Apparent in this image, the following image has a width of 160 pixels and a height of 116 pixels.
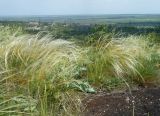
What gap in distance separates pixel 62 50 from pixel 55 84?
141 cm

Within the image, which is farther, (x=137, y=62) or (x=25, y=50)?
(x=137, y=62)

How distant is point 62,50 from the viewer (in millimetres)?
6328

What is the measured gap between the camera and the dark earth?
16.1 feet

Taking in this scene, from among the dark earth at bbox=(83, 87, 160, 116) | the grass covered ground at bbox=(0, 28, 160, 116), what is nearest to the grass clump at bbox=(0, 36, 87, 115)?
the grass covered ground at bbox=(0, 28, 160, 116)

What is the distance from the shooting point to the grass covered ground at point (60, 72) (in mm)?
4500

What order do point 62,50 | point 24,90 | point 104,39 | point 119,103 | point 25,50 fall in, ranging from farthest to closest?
point 104,39
point 62,50
point 25,50
point 119,103
point 24,90

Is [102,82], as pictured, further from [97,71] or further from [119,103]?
[119,103]

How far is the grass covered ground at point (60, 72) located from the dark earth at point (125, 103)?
13cm

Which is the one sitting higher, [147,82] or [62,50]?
[62,50]

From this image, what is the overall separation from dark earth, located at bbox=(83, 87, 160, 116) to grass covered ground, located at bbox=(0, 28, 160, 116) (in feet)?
0.42

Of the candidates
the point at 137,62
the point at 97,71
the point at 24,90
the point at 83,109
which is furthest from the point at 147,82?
the point at 24,90

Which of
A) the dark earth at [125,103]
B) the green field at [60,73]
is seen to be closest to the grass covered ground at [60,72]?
the green field at [60,73]

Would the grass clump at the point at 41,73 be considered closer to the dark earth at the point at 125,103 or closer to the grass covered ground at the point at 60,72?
the grass covered ground at the point at 60,72

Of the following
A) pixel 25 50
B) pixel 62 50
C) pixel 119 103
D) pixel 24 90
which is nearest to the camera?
pixel 24 90
